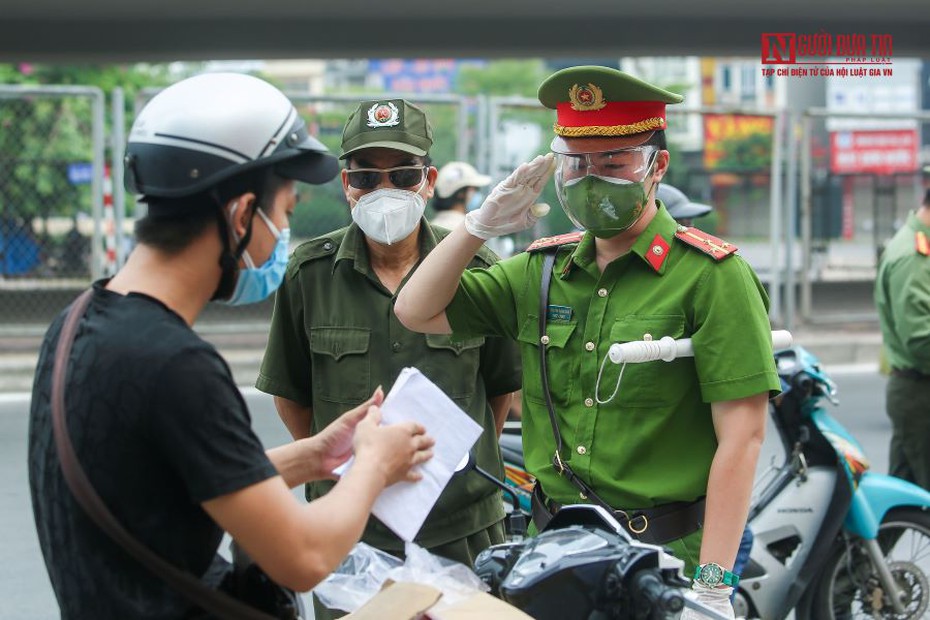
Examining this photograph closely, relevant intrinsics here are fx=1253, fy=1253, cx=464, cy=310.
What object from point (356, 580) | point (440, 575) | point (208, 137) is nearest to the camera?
point (208, 137)

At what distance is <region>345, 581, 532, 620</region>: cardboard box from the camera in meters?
2.07

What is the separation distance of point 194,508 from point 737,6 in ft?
36.2

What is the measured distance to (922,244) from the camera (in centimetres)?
597

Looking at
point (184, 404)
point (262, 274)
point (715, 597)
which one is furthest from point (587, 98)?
point (184, 404)

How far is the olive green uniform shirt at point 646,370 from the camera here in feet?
8.87

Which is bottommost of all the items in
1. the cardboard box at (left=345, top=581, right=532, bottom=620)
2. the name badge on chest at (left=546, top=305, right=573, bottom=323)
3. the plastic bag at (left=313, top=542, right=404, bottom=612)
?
the plastic bag at (left=313, top=542, right=404, bottom=612)

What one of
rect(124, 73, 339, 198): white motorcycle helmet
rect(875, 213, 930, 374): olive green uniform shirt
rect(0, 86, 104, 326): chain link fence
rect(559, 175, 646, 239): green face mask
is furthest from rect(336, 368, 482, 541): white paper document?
rect(0, 86, 104, 326): chain link fence

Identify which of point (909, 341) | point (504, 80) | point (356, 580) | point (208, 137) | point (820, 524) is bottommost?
point (820, 524)

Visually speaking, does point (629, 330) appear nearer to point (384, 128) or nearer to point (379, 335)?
point (379, 335)

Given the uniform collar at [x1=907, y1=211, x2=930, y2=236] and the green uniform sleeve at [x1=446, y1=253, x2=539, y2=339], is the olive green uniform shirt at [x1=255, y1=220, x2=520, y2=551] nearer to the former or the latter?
the green uniform sleeve at [x1=446, y1=253, x2=539, y2=339]

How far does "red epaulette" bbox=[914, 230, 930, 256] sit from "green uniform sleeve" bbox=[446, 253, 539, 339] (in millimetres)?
3513

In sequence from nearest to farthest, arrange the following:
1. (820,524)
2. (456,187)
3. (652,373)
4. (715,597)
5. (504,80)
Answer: (715,597) → (652,373) → (820,524) → (456,187) → (504,80)

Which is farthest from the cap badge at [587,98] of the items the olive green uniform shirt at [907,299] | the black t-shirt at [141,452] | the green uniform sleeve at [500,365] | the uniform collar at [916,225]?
the uniform collar at [916,225]

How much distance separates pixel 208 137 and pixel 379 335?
157 centimetres
